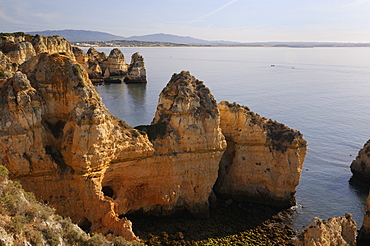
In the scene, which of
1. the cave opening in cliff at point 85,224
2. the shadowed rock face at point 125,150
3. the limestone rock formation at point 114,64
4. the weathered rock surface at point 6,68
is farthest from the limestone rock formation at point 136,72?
the cave opening in cliff at point 85,224

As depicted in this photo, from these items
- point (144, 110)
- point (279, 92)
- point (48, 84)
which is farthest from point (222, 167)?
point (279, 92)

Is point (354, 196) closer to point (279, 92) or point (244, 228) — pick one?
point (244, 228)

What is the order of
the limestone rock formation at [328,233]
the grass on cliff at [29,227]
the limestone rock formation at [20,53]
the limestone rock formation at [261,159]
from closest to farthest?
the grass on cliff at [29,227]
the limestone rock formation at [328,233]
the limestone rock formation at [261,159]
the limestone rock formation at [20,53]

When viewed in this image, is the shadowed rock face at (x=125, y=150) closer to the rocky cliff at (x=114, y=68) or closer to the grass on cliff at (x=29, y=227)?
the grass on cliff at (x=29, y=227)

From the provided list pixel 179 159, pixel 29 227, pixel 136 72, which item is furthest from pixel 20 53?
pixel 29 227

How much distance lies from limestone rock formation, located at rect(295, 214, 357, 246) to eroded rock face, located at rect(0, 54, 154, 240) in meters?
10.3

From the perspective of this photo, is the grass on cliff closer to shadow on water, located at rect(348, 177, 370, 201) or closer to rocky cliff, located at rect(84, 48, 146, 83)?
shadow on water, located at rect(348, 177, 370, 201)

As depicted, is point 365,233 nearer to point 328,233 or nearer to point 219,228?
point 328,233

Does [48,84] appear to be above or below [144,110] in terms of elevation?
above

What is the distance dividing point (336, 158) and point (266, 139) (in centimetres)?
1821

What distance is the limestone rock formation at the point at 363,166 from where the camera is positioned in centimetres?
3534

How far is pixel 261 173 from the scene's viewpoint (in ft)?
89.9

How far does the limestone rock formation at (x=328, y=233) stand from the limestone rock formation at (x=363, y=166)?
17.2m

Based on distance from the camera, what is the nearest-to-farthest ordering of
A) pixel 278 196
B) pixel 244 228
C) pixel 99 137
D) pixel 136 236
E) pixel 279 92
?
pixel 99 137 < pixel 136 236 < pixel 244 228 < pixel 278 196 < pixel 279 92
